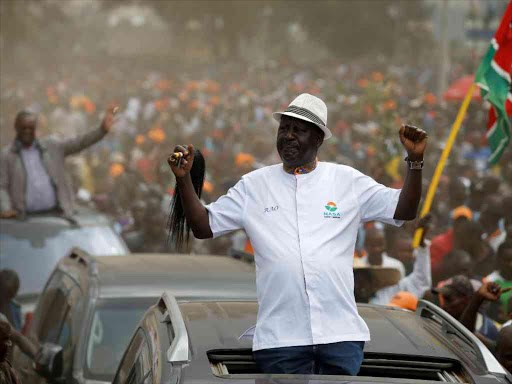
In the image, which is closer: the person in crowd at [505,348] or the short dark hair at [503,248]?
the person in crowd at [505,348]

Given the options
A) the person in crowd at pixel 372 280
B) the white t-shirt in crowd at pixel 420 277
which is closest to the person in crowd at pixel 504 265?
the white t-shirt in crowd at pixel 420 277

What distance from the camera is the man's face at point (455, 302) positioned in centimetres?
596

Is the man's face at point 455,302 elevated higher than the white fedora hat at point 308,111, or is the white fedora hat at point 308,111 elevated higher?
the white fedora hat at point 308,111

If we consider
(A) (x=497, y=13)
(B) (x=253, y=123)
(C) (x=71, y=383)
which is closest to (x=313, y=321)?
(C) (x=71, y=383)

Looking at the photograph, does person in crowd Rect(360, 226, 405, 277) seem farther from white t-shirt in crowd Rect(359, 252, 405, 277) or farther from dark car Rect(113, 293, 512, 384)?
dark car Rect(113, 293, 512, 384)

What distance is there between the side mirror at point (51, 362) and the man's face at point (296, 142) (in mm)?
2122

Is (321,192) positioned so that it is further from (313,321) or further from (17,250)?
(17,250)

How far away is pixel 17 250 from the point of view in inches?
314

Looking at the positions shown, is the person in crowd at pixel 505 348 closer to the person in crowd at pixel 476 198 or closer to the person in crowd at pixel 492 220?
the person in crowd at pixel 492 220

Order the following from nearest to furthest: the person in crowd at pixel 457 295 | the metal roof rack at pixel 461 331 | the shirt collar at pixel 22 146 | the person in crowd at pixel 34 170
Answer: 1. the metal roof rack at pixel 461 331
2. the person in crowd at pixel 457 295
3. the person in crowd at pixel 34 170
4. the shirt collar at pixel 22 146

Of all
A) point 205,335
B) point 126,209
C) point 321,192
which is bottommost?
point 126,209

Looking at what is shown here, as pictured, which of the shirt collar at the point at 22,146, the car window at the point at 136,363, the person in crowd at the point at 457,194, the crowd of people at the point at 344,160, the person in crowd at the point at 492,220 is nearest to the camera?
the car window at the point at 136,363

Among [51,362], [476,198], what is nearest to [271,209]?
[51,362]

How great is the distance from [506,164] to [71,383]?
10804mm
